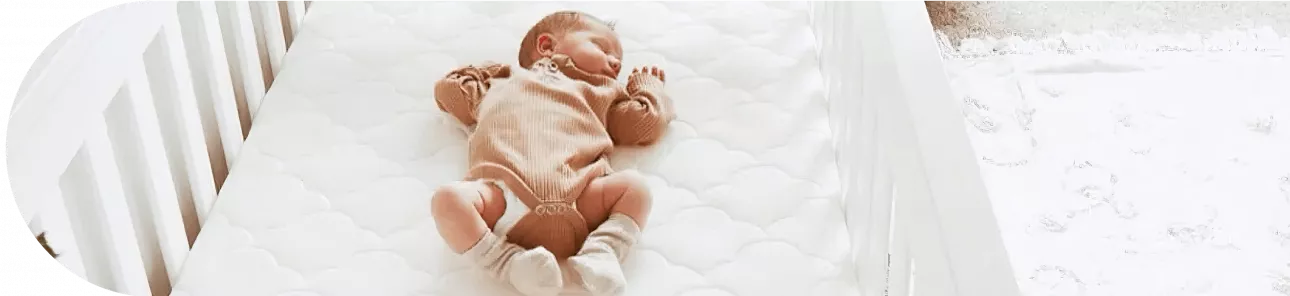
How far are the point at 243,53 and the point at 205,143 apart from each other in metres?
0.14

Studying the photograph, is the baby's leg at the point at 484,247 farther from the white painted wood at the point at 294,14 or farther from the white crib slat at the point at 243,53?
the white painted wood at the point at 294,14

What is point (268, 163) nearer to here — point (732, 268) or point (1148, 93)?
point (732, 268)

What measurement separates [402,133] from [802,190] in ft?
1.49

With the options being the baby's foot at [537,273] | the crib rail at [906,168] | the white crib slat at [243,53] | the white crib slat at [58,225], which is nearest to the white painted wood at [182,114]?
the white crib slat at [243,53]

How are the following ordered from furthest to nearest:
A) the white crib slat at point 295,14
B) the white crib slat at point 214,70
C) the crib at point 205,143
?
the white crib slat at point 295,14 < the white crib slat at point 214,70 < the crib at point 205,143

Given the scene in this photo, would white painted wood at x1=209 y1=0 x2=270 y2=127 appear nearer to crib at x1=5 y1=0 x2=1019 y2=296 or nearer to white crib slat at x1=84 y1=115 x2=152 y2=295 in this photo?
crib at x1=5 y1=0 x2=1019 y2=296

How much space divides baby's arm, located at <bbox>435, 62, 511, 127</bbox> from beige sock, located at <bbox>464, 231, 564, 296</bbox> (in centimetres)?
27

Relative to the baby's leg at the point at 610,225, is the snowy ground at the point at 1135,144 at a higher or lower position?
lower

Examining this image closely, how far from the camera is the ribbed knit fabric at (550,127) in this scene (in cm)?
130

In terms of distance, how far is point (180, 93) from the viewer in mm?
1374

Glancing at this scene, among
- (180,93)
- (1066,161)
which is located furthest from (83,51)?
(1066,161)

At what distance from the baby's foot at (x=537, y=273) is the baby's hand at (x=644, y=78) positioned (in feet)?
1.15

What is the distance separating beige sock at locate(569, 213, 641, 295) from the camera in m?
1.23

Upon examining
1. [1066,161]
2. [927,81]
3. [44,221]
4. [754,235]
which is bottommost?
[1066,161]
